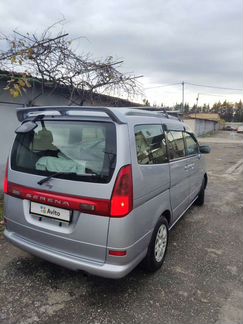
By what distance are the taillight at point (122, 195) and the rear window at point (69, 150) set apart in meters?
0.10

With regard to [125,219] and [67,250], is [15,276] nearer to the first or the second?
[67,250]

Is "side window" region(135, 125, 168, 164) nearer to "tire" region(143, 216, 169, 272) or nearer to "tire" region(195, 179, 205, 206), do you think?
"tire" region(143, 216, 169, 272)

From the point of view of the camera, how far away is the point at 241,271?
3.38 meters

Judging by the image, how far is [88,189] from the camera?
8.02 ft

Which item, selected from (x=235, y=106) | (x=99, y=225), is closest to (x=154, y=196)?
(x=99, y=225)

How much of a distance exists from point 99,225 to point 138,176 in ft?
1.87

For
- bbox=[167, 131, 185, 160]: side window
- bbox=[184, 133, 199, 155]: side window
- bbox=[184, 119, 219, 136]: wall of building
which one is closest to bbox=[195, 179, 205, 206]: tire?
bbox=[184, 133, 199, 155]: side window

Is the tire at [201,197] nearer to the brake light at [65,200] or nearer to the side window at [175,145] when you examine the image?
the side window at [175,145]

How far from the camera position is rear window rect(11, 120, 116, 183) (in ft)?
8.16

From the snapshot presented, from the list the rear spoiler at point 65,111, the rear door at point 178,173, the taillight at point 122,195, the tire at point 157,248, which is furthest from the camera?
the rear door at point 178,173

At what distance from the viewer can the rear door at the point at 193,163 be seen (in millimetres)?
4430

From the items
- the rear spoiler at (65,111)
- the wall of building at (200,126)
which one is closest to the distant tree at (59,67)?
the rear spoiler at (65,111)

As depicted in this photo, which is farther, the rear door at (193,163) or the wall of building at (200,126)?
the wall of building at (200,126)

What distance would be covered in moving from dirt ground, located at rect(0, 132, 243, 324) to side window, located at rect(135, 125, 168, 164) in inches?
51.9
